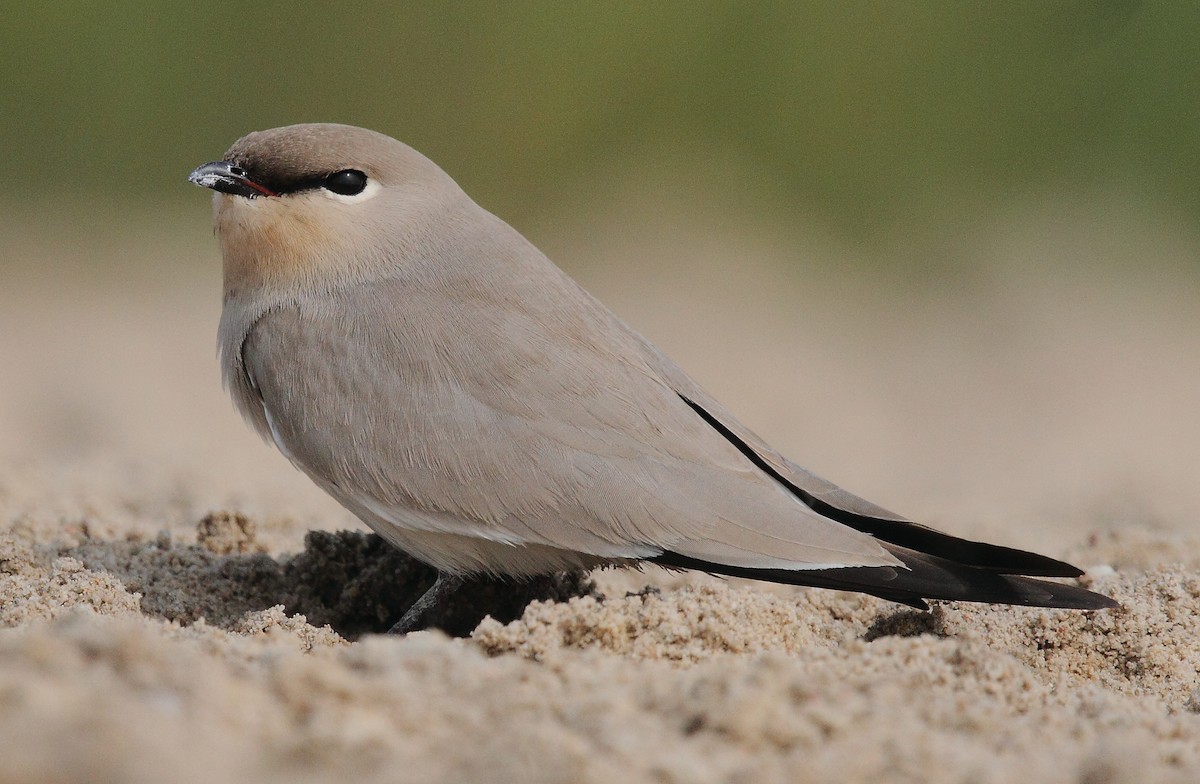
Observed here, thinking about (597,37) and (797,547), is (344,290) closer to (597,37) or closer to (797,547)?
(797,547)

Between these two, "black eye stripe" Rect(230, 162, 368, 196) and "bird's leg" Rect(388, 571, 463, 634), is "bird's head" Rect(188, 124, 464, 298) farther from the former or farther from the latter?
"bird's leg" Rect(388, 571, 463, 634)

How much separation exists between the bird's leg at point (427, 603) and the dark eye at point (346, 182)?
3.75 ft

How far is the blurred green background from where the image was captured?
9.73 metres

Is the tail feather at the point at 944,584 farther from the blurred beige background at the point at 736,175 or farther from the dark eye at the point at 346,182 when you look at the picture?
the blurred beige background at the point at 736,175

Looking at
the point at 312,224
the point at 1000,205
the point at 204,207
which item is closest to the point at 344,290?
the point at 312,224

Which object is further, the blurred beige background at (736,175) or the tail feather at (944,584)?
the blurred beige background at (736,175)

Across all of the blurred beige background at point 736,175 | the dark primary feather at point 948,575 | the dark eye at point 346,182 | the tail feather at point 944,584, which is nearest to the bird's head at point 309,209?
the dark eye at point 346,182

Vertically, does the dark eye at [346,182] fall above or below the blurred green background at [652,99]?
below

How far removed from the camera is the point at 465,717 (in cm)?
196

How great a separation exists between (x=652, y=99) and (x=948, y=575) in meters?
8.41

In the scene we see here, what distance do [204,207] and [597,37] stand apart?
409 centimetres

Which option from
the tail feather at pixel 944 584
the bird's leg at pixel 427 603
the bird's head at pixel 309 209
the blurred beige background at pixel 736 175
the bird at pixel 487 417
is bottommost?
the bird's leg at pixel 427 603

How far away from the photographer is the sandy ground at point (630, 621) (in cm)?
185

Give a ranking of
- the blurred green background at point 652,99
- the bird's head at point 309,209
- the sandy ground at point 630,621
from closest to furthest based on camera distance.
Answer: the sandy ground at point 630,621 < the bird's head at point 309,209 < the blurred green background at point 652,99
